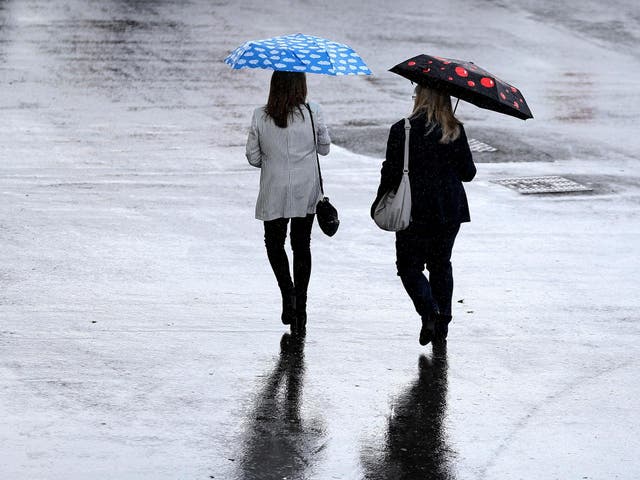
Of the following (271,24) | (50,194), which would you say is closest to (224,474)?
(50,194)

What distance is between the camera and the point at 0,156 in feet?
43.8

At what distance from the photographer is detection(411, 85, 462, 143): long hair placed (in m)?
7.58

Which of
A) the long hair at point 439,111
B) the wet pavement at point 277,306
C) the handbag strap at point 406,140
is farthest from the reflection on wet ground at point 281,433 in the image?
the long hair at point 439,111

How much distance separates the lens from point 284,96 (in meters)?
7.98

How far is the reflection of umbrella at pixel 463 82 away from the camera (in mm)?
7453

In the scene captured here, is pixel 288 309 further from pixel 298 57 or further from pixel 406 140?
pixel 298 57

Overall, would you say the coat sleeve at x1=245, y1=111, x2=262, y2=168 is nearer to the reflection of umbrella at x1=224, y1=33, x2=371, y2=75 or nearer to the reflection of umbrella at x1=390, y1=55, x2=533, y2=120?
the reflection of umbrella at x1=224, y1=33, x2=371, y2=75

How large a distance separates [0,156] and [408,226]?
22.6ft

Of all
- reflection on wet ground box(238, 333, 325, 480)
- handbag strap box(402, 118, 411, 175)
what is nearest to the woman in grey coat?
handbag strap box(402, 118, 411, 175)

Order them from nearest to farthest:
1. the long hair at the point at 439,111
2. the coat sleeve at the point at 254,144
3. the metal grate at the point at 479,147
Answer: the long hair at the point at 439,111, the coat sleeve at the point at 254,144, the metal grate at the point at 479,147

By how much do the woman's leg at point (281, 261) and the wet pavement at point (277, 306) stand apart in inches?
6.7

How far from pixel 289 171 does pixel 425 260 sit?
1048mm

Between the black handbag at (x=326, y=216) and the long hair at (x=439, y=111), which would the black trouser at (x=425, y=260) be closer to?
the black handbag at (x=326, y=216)

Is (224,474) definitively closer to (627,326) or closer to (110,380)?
(110,380)
